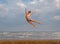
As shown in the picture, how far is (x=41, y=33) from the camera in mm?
13969

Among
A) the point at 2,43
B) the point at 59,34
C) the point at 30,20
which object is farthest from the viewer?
the point at 59,34

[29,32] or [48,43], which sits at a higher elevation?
[29,32]

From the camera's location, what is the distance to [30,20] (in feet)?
40.1

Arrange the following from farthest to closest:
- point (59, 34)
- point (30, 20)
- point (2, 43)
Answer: point (59, 34) < point (30, 20) < point (2, 43)

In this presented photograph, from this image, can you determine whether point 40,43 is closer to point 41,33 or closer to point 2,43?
point 2,43

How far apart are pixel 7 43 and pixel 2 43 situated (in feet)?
0.85

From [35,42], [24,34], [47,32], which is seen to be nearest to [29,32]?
[24,34]

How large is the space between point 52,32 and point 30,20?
10.1 feet

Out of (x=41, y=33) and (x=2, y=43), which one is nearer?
(x=2, y=43)

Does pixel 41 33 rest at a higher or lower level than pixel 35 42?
higher

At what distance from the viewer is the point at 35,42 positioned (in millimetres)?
9867

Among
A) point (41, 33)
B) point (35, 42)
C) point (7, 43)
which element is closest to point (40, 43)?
point (35, 42)

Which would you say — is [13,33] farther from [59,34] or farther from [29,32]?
[59,34]

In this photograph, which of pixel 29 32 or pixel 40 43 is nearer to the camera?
pixel 40 43
